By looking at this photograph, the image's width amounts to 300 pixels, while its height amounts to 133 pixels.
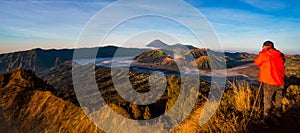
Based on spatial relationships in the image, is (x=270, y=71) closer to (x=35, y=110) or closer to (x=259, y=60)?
(x=259, y=60)

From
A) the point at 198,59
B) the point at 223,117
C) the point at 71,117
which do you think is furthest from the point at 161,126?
the point at 198,59

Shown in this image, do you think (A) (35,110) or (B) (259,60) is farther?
(A) (35,110)

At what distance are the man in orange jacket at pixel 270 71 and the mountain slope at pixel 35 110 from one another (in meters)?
6.39

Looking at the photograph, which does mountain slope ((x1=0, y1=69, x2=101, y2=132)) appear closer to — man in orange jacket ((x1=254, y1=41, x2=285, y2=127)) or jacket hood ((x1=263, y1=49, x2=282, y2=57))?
man in orange jacket ((x1=254, y1=41, x2=285, y2=127))

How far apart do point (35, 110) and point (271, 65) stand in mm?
11312

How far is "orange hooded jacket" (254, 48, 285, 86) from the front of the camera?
7577 millimetres

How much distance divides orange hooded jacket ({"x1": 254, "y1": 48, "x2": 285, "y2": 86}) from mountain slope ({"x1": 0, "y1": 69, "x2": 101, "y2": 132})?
6522 mm

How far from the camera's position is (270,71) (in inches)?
301

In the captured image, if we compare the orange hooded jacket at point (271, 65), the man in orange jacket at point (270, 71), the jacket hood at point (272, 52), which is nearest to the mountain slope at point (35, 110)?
the man in orange jacket at point (270, 71)

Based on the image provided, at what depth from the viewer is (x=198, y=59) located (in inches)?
5197

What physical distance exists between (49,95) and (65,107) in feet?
Answer: 5.65

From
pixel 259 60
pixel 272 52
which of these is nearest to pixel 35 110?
pixel 259 60

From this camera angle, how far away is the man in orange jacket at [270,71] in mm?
7582

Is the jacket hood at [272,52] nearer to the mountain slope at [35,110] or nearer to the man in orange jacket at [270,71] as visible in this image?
the man in orange jacket at [270,71]
